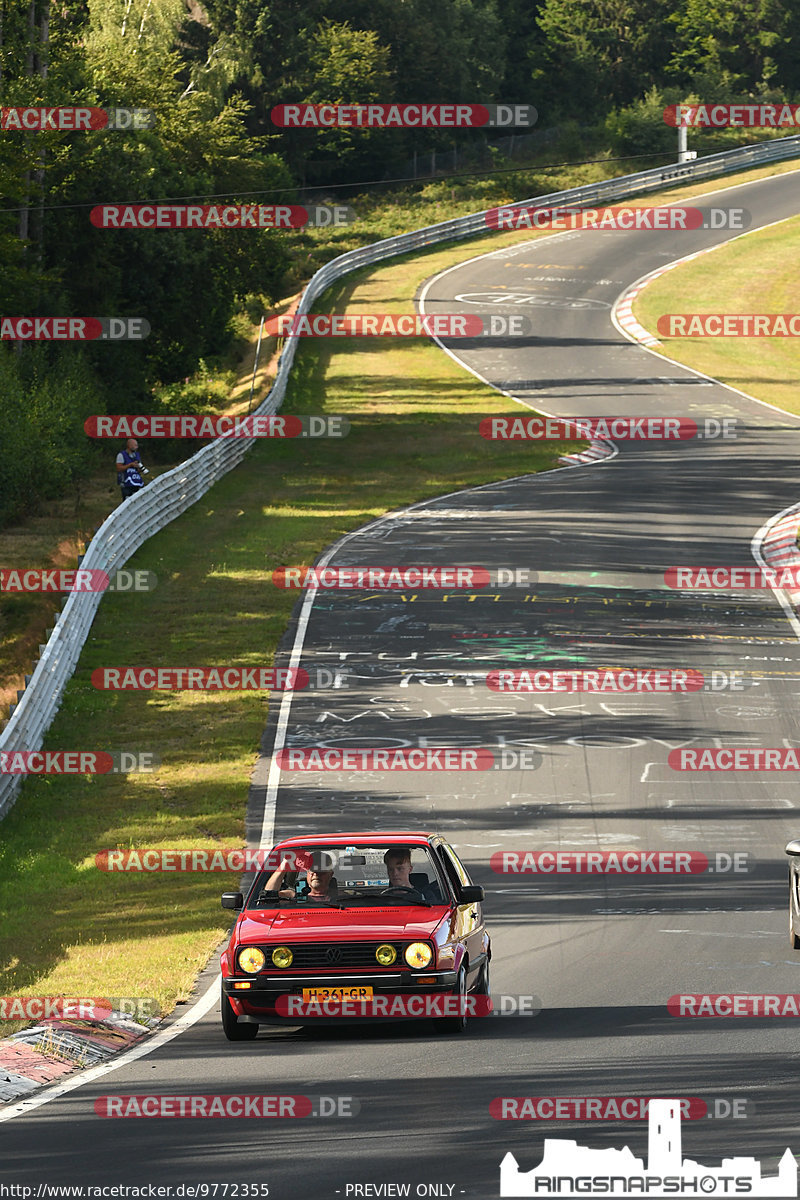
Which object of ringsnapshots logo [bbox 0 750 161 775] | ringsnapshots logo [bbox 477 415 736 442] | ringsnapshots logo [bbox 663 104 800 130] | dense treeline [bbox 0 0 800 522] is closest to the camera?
ringsnapshots logo [bbox 0 750 161 775]

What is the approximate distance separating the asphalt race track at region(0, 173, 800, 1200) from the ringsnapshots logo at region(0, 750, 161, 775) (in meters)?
2.02

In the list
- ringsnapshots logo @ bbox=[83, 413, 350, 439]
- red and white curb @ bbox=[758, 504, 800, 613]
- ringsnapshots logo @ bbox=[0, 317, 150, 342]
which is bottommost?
red and white curb @ bbox=[758, 504, 800, 613]

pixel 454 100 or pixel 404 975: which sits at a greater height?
pixel 454 100

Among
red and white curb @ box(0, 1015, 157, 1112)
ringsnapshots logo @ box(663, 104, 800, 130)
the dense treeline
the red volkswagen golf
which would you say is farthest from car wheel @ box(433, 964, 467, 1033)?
ringsnapshots logo @ box(663, 104, 800, 130)

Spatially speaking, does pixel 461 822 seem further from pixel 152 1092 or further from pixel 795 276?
pixel 795 276

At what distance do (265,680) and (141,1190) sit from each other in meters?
19.2

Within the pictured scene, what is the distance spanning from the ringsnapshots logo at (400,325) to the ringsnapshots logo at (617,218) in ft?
60.8

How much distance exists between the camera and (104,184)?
54781 millimetres

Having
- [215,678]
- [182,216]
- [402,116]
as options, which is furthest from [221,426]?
[402,116]

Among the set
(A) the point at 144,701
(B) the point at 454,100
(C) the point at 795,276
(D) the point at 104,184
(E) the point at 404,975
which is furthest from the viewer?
(B) the point at 454,100

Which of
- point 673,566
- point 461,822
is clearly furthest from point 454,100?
point 461,822

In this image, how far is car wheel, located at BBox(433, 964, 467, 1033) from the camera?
36.4 ft

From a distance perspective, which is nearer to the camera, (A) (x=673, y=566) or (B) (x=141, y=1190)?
(B) (x=141, y=1190)

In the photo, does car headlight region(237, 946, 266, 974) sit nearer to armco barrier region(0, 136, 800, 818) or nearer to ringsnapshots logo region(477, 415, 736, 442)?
armco barrier region(0, 136, 800, 818)
